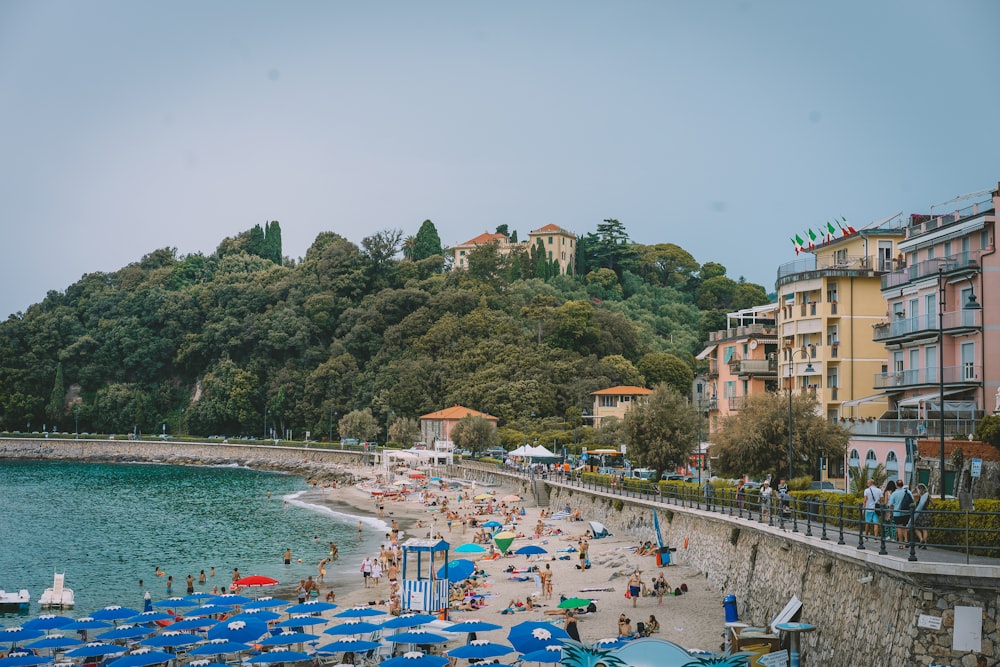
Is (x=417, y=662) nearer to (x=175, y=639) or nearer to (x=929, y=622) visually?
(x=175, y=639)

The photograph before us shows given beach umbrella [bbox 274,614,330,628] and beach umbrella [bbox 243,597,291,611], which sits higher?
beach umbrella [bbox 274,614,330,628]

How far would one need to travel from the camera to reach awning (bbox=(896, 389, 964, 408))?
99.3 ft

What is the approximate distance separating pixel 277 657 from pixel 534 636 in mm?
5476

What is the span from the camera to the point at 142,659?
63.1 feet

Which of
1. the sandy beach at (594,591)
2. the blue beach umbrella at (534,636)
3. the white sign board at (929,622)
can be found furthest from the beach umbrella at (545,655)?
the white sign board at (929,622)

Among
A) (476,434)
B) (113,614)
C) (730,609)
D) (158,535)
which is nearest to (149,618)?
(113,614)

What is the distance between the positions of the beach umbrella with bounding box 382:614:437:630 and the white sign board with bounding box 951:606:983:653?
11925mm

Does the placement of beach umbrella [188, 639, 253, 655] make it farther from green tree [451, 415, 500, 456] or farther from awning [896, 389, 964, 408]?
green tree [451, 415, 500, 456]

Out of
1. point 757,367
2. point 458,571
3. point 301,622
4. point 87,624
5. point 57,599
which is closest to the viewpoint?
point 301,622

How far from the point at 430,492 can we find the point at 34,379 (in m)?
86.7

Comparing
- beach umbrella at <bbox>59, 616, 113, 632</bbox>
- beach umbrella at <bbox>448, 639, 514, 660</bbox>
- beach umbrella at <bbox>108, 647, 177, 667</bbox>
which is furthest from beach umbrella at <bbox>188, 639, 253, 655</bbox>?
beach umbrella at <bbox>448, 639, 514, 660</bbox>

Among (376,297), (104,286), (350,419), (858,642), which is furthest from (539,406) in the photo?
(104,286)

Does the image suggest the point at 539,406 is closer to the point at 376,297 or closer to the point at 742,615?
the point at 376,297

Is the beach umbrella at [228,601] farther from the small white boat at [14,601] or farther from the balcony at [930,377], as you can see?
the balcony at [930,377]
